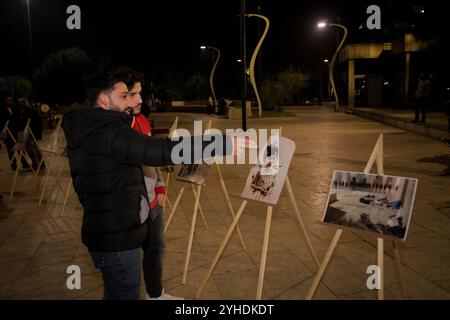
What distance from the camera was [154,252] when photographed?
3.56 m

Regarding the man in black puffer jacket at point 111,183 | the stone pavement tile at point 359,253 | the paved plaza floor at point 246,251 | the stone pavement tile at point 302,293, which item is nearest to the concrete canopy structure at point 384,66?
the paved plaza floor at point 246,251

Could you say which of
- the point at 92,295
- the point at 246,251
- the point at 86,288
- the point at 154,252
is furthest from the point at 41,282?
the point at 246,251

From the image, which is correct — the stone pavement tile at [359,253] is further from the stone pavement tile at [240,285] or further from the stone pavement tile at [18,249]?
the stone pavement tile at [18,249]

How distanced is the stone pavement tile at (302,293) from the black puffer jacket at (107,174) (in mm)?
1905

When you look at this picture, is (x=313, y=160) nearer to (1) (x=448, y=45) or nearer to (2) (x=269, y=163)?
(2) (x=269, y=163)

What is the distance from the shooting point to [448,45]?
23250mm

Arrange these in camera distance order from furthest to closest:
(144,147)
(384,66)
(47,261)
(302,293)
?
(384,66) → (47,261) → (302,293) → (144,147)

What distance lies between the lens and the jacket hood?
8.11 feet

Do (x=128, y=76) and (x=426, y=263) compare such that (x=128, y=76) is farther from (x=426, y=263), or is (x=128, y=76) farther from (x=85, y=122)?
(x=426, y=263)

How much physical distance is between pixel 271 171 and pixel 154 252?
1192 mm

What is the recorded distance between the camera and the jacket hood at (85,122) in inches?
97.3
